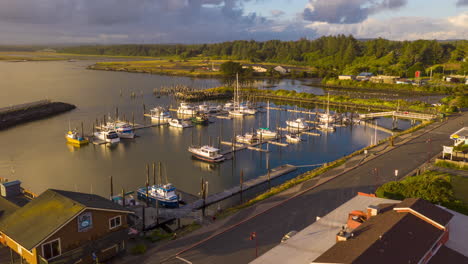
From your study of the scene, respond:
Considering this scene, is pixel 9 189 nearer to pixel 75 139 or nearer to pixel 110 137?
pixel 75 139

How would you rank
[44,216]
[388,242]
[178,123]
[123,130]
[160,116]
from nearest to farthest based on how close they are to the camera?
1. [388,242]
2. [44,216]
3. [123,130]
4. [178,123]
5. [160,116]

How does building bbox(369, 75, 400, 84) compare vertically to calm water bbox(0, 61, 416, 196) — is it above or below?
above

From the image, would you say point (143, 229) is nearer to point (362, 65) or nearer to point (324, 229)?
point (324, 229)

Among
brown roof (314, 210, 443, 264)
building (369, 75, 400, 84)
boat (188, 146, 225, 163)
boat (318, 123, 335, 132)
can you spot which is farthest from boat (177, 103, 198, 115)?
building (369, 75, 400, 84)

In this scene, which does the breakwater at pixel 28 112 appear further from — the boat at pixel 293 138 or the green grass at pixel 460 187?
the green grass at pixel 460 187

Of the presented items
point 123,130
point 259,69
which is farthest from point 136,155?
point 259,69

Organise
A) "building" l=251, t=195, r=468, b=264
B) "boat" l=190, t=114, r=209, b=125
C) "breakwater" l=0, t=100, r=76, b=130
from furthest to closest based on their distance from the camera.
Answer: "boat" l=190, t=114, r=209, b=125, "breakwater" l=0, t=100, r=76, b=130, "building" l=251, t=195, r=468, b=264

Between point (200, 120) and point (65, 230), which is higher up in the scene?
point (65, 230)

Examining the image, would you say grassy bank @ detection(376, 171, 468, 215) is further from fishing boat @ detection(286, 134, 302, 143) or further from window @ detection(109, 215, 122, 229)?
fishing boat @ detection(286, 134, 302, 143)

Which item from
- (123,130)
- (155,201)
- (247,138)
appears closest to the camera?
(155,201)
